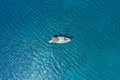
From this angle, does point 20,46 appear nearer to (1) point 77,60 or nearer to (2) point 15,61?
(2) point 15,61

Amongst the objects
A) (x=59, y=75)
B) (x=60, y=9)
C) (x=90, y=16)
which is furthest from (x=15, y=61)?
(x=90, y=16)

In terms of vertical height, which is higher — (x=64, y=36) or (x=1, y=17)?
(x=1, y=17)

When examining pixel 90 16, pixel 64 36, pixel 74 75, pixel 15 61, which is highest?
pixel 90 16

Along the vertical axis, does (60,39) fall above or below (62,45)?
above

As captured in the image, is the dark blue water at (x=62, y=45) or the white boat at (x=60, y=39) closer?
the dark blue water at (x=62, y=45)

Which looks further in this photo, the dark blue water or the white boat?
the white boat

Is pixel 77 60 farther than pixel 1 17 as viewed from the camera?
No

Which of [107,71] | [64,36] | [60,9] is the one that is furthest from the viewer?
[60,9]

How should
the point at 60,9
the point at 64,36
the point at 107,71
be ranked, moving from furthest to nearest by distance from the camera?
the point at 60,9 < the point at 64,36 < the point at 107,71
